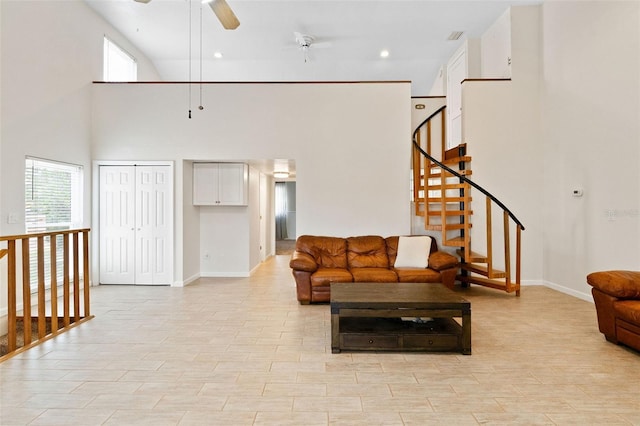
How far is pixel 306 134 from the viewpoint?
5.93 meters

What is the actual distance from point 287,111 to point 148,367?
4.32 m

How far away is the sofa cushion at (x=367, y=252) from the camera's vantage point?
532 cm

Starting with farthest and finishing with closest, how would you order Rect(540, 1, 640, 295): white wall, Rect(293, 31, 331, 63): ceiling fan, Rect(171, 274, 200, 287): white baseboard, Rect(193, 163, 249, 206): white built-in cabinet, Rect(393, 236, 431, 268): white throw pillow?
1. Rect(293, 31, 331, 63): ceiling fan
2. Rect(193, 163, 249, 206): white built-in cabinet
3. Rect(171, 274, 200, 287): white baseboard
4. Rect(393, 236, 431, 268): white throw pillow
5. Rect(540, 1, 640, 295): white wall

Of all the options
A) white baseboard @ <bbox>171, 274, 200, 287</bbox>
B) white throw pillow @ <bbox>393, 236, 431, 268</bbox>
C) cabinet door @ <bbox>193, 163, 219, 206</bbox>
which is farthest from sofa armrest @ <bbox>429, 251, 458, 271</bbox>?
white baseboard @ <bbox>171, 274, 200, 287</bbox>

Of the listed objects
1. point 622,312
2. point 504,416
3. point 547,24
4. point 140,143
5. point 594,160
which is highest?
point 547,24

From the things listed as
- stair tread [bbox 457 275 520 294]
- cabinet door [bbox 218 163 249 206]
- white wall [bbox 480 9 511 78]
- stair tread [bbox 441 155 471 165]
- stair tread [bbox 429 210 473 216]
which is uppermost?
white wall [bbox 480 9 511 78]

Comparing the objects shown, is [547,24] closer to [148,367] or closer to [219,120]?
[219,120]

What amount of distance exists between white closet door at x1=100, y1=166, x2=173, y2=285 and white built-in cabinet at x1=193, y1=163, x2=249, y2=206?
20.9 inches

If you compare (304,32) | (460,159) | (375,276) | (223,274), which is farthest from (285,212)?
(375,276)

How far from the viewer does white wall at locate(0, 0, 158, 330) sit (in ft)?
14.1

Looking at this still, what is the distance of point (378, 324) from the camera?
3387mm

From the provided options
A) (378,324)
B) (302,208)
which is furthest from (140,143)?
(378,324)

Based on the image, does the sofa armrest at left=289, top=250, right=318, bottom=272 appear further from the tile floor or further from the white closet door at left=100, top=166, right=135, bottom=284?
the white closet door at left=100, top=166, right=135, bottom=284

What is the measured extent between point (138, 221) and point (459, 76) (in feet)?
22.0
